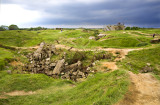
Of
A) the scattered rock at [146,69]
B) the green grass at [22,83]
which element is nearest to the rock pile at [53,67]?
the green grass at [22,83]

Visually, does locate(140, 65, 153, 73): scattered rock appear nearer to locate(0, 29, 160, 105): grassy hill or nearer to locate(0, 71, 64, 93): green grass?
locate(0, 29, 160, 105): grassy hill

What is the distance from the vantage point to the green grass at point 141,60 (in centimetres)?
1831

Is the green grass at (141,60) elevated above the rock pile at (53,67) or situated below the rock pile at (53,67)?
above

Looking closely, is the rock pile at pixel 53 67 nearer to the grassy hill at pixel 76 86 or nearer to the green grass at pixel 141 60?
the grassy hill at pixel 76 86

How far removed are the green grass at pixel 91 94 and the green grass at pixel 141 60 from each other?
9749 mm

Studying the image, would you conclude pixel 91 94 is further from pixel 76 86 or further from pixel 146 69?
pixel 146 69

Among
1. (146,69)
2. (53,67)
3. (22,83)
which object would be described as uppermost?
(146,69)

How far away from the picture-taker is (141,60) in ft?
69.7

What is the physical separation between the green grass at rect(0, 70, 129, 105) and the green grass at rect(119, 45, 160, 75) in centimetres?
975

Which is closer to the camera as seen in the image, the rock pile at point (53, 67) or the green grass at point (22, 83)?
the green grass at point (22, 83)

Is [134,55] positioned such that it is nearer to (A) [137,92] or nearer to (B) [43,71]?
(A) [137,92]

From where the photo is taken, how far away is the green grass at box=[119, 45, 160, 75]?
721 inches

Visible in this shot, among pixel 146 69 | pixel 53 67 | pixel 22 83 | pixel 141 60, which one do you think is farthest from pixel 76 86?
pixel 141 60

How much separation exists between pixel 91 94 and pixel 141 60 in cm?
1773
